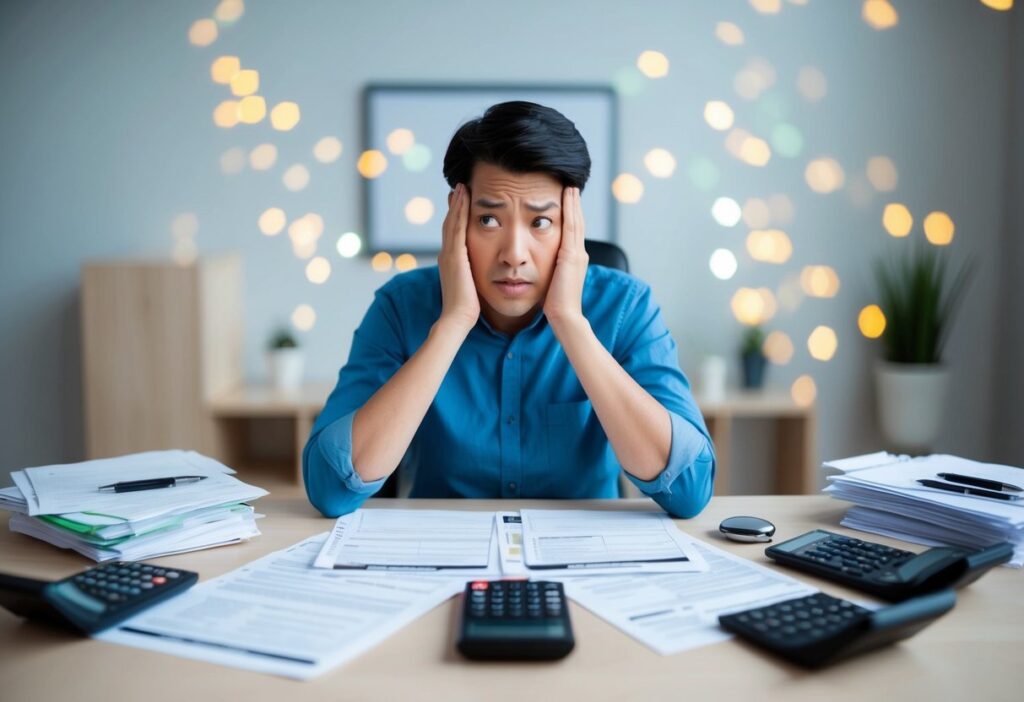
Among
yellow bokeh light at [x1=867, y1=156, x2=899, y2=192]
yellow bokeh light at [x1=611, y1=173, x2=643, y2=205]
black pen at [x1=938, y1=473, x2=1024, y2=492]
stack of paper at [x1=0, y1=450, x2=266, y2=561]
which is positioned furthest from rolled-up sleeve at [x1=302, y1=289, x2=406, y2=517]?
yellow bokeh light at [x1=867, y1=156, x2=899, y2=192]

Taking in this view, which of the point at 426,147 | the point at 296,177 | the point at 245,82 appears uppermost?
the point at 245,82

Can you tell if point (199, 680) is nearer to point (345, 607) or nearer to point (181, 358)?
point (345, 607)

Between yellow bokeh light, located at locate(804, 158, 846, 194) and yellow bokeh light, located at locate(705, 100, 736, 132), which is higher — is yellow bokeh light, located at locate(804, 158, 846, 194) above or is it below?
below

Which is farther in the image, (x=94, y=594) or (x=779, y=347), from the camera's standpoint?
(x=779, y=347)

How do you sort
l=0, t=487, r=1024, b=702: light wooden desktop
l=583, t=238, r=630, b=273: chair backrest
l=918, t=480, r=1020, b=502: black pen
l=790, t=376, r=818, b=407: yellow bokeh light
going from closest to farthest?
1. l=0, t=487, r=1024, b=702: light wooden desktop
2. l=918, t=480, r=1020, b=502: black pen
3. l=583, t=238, r=630, b=273: chair backrest
4. l=790, t=376, r=818, b=407: yellow bokeh light

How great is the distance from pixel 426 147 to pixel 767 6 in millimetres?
1236

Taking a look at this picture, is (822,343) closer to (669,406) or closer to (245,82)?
(669,406)

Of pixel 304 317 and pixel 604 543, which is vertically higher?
pixel 304 317

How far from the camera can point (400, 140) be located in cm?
313

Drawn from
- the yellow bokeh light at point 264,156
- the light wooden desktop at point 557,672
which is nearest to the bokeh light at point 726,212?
the yellow bokeh light at point 264,156

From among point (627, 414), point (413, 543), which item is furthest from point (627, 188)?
point (413, 543)

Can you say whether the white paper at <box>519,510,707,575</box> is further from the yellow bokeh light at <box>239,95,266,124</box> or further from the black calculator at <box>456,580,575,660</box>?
the yellow bokeh light at <box>239,95,266,124</box>

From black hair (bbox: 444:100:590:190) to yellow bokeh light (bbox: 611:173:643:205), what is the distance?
1.62 metres

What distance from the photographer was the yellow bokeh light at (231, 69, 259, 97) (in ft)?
10.2
